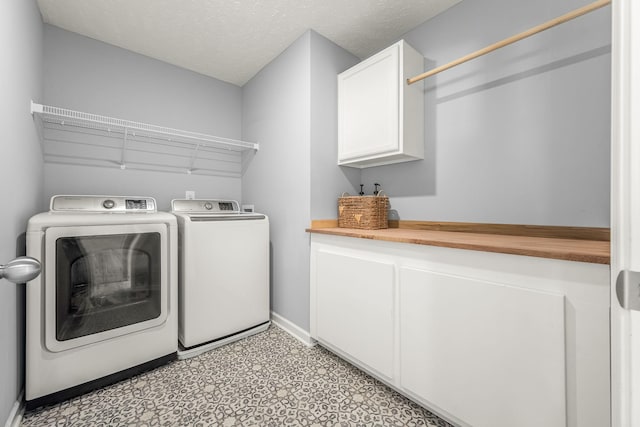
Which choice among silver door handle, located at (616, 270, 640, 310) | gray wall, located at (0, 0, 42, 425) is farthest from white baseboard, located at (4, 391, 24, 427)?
silver door handle, located at (616, 270, 640, 310)

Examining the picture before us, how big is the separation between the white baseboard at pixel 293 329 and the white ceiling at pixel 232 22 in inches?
92.5

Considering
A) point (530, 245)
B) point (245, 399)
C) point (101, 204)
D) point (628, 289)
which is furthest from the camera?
point (101, 204)

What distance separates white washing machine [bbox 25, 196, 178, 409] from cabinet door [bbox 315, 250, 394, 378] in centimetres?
103

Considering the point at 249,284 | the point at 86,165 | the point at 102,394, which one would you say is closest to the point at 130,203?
the point at 86,165

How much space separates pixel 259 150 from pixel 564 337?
98.0 inches

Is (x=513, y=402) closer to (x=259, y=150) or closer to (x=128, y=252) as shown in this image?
(x=128, y=252)

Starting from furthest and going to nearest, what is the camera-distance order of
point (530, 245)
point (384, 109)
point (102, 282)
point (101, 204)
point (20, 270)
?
point (101, 204) < point (384, 109) < point (102, 282) < point (530, 245) < point (20, 270)

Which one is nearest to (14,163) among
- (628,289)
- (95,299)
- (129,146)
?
(95,299)

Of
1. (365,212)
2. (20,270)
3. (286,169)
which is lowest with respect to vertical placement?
(20,270)

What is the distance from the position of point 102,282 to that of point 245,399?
1082 millimetres

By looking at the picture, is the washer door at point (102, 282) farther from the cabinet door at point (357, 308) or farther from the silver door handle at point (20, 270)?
the cabinet door at point (357, 308)

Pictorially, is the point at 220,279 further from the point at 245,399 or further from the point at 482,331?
the point at 482,331

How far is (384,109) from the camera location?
6.08 feet

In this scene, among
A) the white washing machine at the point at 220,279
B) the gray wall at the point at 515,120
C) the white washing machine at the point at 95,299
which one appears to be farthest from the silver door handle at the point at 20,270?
the gray wall at the point at 515,120
